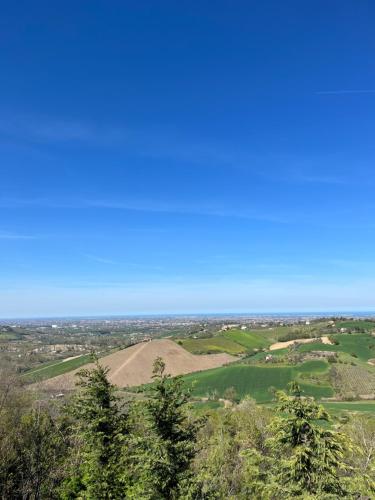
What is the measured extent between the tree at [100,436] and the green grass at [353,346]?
4429 inches

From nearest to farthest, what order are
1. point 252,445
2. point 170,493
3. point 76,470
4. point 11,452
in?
point 170,493, point 11,452, point 76,470, point 252,445

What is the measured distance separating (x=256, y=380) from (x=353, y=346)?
50086mm

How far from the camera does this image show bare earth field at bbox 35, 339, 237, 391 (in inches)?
3780

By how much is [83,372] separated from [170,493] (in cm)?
771

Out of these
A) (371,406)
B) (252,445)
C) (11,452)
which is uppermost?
(11,452)

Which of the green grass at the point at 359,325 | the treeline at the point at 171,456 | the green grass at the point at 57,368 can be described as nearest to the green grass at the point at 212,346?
the green grass at the point at 57,368

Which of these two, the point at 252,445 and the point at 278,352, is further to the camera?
the point at 278,352

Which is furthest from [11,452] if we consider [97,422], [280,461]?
[280,461]

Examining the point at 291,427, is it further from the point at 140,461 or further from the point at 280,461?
the point at 140,461

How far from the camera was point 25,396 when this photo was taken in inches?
1432

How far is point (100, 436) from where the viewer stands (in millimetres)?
20797

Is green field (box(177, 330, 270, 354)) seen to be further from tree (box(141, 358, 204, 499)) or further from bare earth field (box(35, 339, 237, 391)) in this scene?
tree (box(141, 358, 204, 499))

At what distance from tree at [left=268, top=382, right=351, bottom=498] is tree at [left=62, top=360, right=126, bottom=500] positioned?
811cm

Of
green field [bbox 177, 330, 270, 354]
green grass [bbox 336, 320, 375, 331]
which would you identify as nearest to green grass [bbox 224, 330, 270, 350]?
green field [bbox 177, 330, 270, 354]
